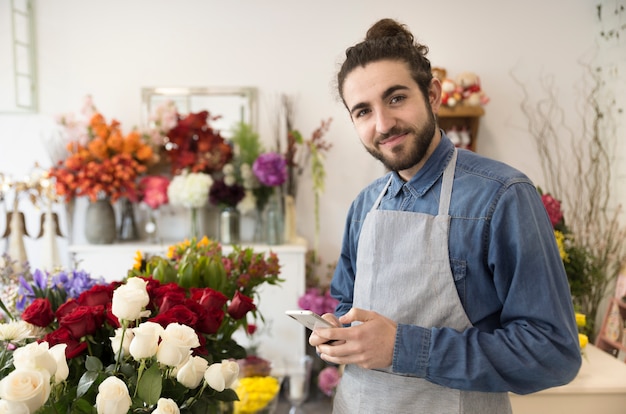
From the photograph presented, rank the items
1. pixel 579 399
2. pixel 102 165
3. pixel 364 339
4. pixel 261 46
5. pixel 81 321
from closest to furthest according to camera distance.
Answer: pixel 81 321, pixel 364 339, pixel 579 399, pixel 102 165, pixel 261 46

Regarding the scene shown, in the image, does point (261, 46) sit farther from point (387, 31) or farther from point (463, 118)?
point (387, 31)

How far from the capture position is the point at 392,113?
1.17 meters

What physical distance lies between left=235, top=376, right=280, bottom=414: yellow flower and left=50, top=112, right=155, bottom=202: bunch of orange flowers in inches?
87.1

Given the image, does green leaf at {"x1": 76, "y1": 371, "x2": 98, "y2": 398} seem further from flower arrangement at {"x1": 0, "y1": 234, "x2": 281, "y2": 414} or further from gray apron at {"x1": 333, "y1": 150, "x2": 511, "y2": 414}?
gray apron at {"x1": 333, "y1": 150, "x2": 511, "y2": 414}

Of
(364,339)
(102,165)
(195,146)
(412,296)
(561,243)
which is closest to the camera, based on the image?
(364,339)

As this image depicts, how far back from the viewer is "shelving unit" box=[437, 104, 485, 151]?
10.9 feet

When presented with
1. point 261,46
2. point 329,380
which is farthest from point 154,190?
point 329,380

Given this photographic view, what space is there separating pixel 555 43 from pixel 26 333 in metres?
3.56

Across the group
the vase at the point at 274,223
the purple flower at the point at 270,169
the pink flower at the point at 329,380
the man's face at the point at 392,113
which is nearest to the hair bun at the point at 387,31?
the man's face at the point at 392,113

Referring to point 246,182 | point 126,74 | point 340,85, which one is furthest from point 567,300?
point 126,74

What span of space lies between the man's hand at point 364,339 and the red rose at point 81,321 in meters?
0.43

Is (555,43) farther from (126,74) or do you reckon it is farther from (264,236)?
(126,74)

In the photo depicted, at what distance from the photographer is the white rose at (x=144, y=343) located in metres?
0.81

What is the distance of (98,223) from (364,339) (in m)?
2.66
